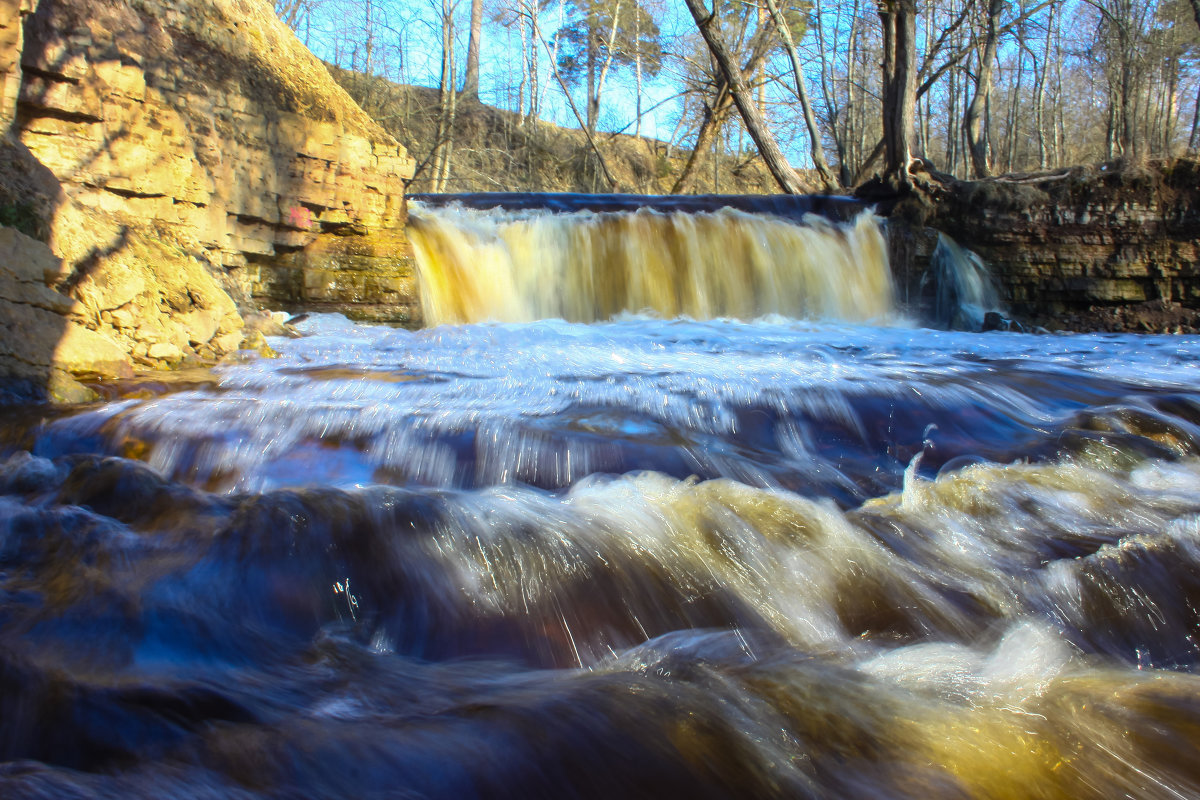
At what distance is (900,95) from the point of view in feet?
35.0

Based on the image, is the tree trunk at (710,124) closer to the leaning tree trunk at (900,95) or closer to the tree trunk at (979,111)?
the leaning tree trunk at (900,95)

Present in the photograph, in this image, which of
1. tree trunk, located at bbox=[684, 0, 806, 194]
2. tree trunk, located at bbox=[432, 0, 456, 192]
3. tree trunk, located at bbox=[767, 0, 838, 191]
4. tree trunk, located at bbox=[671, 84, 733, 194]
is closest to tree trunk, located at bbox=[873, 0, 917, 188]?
Answer: tree trunk, located at bbox=[767, 0, 838, 191]

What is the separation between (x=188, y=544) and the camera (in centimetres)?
216

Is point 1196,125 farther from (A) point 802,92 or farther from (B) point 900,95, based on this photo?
(B) point 900,95

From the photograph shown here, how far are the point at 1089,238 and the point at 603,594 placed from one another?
33.0 ft

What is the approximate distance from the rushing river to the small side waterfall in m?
4.53

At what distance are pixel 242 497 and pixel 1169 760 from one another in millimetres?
2480

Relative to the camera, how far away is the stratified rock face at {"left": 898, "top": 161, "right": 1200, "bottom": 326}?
9336 millimetres

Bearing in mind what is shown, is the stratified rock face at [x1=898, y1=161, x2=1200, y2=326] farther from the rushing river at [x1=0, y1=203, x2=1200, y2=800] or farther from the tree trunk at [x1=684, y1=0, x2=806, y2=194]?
the rushing river at [x1=0, y1=203, x2=1200, y2=800]

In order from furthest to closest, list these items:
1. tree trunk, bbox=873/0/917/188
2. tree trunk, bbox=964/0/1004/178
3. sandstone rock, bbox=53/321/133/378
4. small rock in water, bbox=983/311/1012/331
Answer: tree trunk, bbox=964/0/1004/178 < tree trunk, bbox=873/0/917/188 < small rock in water, bbox=983/311/1012/331 < sandstone rock, bbox=53/321/133/378

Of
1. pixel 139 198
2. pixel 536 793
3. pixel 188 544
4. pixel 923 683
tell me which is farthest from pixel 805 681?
pixel 139 198

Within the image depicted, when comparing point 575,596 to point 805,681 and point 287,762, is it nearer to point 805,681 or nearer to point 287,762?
point 805,681

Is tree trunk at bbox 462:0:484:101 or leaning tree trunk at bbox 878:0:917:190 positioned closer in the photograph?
leaning tree trunk at bbox 878:0:917:190

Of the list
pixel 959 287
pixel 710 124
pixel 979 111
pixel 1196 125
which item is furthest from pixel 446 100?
pixel 1196 125
